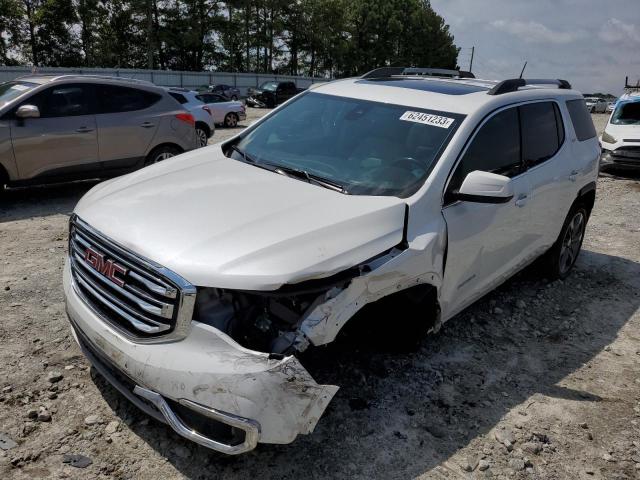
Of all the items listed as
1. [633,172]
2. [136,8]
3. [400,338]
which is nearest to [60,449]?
[400,338]

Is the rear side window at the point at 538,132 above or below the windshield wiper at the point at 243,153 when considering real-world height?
above

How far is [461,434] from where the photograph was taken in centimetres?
301

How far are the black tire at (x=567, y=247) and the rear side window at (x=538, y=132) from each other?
0.87 m

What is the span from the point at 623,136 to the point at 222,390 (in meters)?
12.0

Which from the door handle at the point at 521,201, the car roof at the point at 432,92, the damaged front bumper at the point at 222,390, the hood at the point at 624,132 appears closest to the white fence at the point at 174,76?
the hood at the point at 624,132

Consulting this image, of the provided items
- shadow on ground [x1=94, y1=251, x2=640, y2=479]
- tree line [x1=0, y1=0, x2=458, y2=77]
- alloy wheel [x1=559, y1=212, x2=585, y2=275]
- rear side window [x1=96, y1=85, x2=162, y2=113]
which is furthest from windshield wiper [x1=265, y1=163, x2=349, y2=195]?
tree line [x1=0, y1=0, x2=458, y2=77]

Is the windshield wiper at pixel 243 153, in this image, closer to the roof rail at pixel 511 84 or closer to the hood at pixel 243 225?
A: the hood at pixel 243 225

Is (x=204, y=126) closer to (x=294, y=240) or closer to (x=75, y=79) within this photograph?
(x=75, y=79)

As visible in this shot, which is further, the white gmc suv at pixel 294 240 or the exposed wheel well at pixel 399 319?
the exposed wheel well at pixel 399 319

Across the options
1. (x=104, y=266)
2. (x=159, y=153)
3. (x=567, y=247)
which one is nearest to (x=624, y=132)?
(x=567, y=247)

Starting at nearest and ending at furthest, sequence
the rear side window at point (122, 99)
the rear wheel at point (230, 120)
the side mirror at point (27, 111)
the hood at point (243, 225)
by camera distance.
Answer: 1. the hood at point (243, 225)
2. the side mirror at point (27, 111)
3. the rear side window at point (122, 99)
4. the rear wheel at point (230, 120)

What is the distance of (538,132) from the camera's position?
432 cm

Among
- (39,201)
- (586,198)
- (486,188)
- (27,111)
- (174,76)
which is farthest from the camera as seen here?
(174,76)

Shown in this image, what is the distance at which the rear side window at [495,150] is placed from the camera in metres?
3.39
